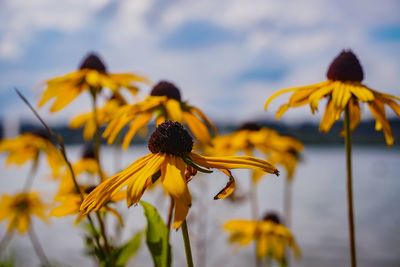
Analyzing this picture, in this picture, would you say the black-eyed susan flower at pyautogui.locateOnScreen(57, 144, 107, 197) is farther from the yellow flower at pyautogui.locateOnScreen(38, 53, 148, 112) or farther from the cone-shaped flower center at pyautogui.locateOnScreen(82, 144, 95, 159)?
the yellow flower at pyautogui.locateOnScreen(38, 53, 148, 112)

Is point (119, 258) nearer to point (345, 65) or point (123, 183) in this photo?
point (123, 183)

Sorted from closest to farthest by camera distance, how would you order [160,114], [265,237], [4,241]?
[160,114] → [4,241] → [265,237]

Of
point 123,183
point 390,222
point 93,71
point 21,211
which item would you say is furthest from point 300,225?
point 123,183

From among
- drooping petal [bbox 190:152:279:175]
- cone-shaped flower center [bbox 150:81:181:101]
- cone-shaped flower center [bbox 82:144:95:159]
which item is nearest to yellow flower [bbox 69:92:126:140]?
cone-shaped flower center [bbox 150:81:181:101]

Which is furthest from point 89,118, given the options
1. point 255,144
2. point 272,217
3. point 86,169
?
point 272,217

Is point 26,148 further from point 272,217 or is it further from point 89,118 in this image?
point 272,217

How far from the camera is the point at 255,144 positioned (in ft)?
9.10

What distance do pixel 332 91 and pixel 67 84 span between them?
99 cm

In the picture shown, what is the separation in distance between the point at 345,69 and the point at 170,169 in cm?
89

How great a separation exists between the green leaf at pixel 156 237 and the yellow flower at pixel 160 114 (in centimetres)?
46

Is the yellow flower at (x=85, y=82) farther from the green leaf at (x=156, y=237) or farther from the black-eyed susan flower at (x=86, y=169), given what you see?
the green leaf at (x=156, y=237)

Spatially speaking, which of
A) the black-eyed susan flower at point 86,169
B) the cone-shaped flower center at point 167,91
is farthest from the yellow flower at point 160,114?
the black-eyed susan flower at point 86,169

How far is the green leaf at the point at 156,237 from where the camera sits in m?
1.00

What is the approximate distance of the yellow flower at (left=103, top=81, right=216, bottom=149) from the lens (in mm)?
1531
